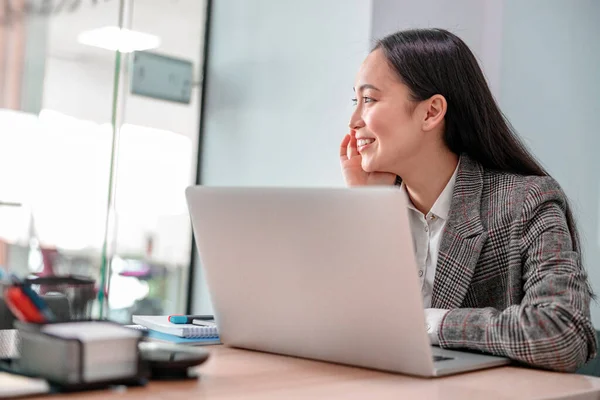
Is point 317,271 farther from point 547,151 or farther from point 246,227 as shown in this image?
point 547,151

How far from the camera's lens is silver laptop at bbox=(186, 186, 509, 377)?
0.99 metres

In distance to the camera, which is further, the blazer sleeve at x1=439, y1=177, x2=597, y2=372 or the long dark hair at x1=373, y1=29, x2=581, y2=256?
the long dark hair at x1=373, y1=29, x2=581, y2=256

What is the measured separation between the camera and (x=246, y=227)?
112 cm

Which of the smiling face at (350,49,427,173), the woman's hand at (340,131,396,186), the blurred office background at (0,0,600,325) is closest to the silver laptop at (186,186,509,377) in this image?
the smiling face at (350,49,427,173)

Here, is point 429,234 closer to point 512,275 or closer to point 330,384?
point 512,275

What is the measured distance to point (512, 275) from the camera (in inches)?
57.0

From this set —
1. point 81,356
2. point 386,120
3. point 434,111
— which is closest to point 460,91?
point 434,111

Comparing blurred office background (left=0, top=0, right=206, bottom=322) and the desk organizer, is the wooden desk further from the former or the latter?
blurred office background (left=0, top=0, right=206, bottom=322)

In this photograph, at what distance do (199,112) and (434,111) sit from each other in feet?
4.53

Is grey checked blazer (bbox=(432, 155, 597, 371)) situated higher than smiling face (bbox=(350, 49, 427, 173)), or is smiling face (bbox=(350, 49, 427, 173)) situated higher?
smiling face (bbox=(350, 49, 427, 173))

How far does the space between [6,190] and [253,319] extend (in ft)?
4.77

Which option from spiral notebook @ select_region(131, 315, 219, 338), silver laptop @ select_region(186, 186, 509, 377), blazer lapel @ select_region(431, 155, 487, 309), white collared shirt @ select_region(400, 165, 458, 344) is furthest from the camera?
white collared shirt @ select_region(400, 165, 458, 344)

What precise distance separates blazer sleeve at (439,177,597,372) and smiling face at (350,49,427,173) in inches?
14.7

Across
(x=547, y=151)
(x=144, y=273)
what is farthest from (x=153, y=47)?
(x=547, y=151)
